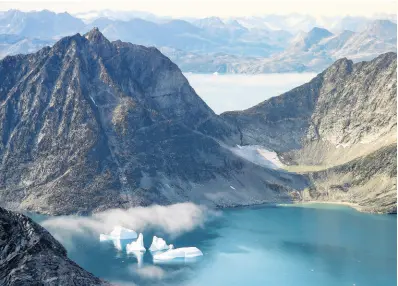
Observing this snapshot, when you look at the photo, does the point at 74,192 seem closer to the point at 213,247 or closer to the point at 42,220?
the point at 42,220

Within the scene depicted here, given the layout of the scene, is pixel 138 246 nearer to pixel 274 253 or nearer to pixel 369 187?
pixel 274 253

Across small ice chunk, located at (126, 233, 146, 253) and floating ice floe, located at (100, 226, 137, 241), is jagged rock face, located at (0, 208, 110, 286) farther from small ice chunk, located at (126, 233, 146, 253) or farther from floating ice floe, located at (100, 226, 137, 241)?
floating ice floe, located at (100, 226, 137, 241)

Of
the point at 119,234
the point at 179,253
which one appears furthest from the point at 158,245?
the point at 119,234

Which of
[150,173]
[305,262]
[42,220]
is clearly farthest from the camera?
[150,173]

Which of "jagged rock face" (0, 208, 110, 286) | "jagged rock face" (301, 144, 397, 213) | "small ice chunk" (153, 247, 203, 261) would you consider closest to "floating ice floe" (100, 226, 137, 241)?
"small ice chunk" (153, 247, 203, 261)

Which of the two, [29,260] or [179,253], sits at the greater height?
[29,260]

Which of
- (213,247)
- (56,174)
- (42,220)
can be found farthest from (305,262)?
(56,174)
